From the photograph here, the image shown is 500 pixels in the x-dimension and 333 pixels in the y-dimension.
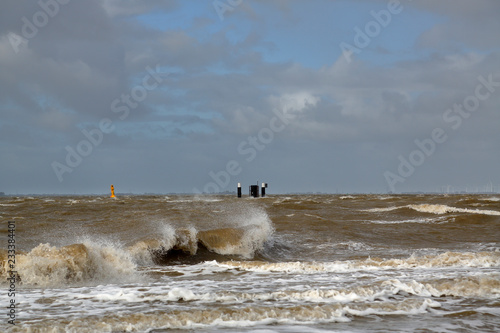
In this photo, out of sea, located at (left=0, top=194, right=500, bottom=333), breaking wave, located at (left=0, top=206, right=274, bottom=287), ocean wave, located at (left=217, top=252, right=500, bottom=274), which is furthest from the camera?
ocean wave, located at (left=217, top=252, right=500, bottom=274)

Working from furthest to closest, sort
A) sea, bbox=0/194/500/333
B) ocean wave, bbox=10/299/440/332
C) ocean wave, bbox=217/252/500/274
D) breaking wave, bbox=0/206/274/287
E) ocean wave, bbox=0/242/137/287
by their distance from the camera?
ocean wave, bbox=217/252/500/274 → breaking wave, bbox=0/206/274/287 → ocean wave, bbox=0/242/137/287 → sea, bbox=0/194/500/333 → ocean wave, bbox=10/299/440/332

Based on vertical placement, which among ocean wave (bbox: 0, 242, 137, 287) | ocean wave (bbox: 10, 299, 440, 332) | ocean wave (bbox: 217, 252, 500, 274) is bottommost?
ocean wave (bbox: 217, 252, 500, 274)

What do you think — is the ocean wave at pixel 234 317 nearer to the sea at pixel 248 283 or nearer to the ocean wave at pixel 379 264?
the sea at pixel 248 283

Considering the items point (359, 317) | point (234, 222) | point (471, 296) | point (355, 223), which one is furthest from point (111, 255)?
point (355, 223)

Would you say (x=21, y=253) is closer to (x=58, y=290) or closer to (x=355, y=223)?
(x=58, y=290)

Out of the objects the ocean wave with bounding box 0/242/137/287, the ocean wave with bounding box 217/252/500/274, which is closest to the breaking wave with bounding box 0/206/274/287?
the ocean wave with bounding box 0/242/137/287

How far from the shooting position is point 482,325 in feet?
16.7

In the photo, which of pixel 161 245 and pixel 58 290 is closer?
pixel 58 290

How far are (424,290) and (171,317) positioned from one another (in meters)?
3.43

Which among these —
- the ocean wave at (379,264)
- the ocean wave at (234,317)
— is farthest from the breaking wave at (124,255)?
the ocean wave at (234,317)

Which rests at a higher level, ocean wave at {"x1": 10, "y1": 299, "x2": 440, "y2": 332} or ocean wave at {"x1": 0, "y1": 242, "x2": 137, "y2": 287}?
ocean wave at {"x1": 0, "y1": 242, "x2": 137, "y2": 287}

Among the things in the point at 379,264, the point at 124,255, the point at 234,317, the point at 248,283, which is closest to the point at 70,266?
the point at 124,255

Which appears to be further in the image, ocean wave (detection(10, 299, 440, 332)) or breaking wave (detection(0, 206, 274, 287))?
breaking wave (detection(0, 206, 274, 287))

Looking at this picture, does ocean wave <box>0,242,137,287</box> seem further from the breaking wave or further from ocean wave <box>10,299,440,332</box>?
ocean wave <box>10,299,440,332</box>
